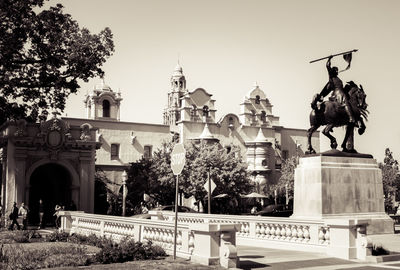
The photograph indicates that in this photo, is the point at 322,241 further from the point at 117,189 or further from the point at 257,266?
the point at 117,189

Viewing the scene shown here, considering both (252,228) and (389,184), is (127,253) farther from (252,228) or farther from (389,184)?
(389,184)

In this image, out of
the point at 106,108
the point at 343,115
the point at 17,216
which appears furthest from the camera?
the point at 106,108

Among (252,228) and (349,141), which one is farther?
(349,141)

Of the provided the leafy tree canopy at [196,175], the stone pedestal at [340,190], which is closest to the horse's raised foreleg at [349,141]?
the stone pedestal at [340,190]

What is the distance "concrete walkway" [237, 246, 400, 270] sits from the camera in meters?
14.7

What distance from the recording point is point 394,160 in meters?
117

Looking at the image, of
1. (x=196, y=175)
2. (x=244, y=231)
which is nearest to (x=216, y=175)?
(x=196, y=175)

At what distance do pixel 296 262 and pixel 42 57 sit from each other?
2247cm

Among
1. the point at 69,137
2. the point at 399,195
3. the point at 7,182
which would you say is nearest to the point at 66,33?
the point at 69,137

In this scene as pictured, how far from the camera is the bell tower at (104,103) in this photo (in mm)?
83812

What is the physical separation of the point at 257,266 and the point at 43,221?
2379 centimetres

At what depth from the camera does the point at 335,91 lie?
23.5 m

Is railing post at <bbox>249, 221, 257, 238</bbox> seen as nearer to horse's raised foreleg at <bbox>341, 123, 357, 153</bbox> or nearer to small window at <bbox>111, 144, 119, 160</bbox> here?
horse's raised foreleg at <bbox>341, 123, 357, 153</bbox>

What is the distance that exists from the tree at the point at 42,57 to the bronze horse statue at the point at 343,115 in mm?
15614
